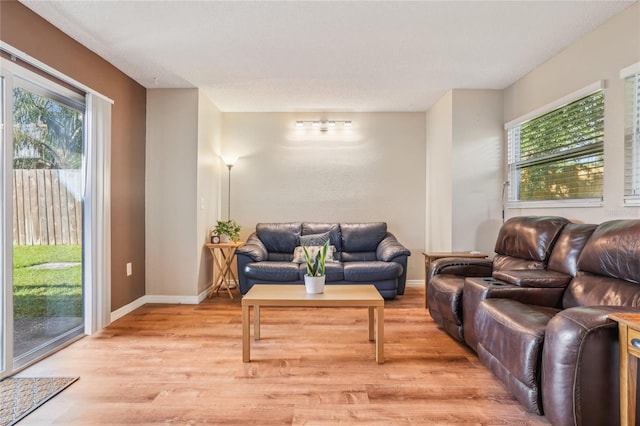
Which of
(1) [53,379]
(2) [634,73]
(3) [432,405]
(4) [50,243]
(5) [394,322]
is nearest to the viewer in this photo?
(3) [432,405]

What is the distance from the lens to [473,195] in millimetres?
4305

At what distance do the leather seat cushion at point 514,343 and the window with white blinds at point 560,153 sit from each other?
1318 millimetres

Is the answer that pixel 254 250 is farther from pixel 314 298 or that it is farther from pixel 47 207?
pixel 47 207

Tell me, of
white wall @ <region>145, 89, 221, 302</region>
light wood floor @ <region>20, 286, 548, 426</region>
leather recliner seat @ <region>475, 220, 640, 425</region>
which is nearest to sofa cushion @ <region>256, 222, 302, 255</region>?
white wall @ <region>145, 89, 221, 302</region>

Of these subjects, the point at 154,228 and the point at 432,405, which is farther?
the point at 154,228

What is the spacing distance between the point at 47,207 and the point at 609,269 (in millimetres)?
3998

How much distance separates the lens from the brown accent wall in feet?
8.69

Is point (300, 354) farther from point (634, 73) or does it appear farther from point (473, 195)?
point (634, 73)

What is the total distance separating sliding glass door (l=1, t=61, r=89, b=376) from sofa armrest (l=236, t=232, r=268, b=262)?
1.68m

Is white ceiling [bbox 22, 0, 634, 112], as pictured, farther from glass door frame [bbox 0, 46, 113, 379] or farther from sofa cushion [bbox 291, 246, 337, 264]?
sofa cushion [bbox 291, 246, 337, 264]

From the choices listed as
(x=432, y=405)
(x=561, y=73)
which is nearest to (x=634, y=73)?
(x=561, y=73)

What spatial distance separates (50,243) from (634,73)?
4510 millimetres

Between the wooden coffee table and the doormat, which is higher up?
the wooden coffee table

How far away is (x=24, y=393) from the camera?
2176 millimetres
